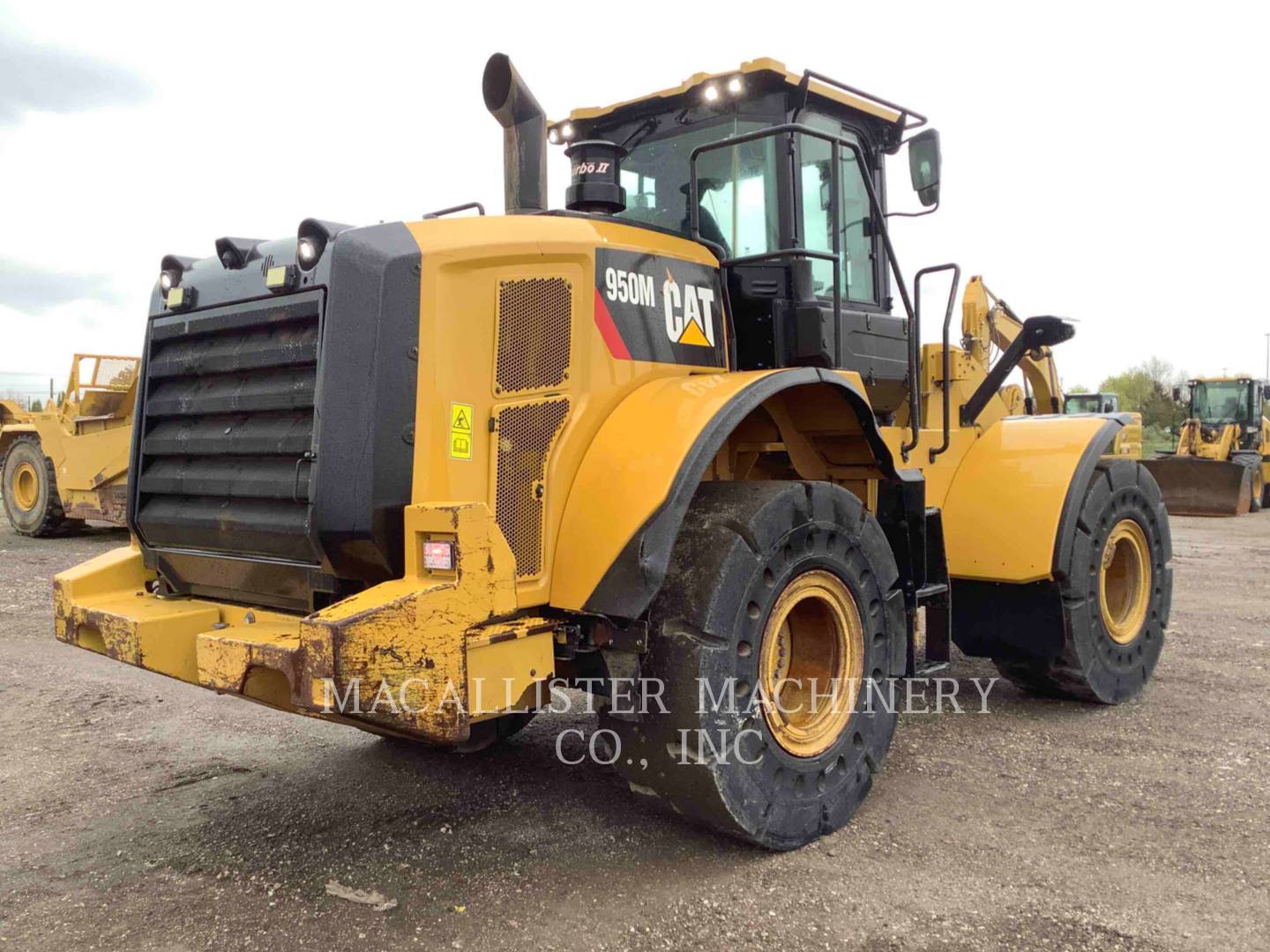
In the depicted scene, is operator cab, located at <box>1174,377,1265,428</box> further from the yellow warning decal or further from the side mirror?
the yellow warning decal

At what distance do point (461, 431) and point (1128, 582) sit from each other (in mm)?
4321

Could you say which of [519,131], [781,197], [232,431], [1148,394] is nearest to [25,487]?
[232,431]

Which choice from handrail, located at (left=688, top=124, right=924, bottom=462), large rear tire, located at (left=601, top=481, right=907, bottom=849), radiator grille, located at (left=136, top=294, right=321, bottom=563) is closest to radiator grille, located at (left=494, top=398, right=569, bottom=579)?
large rear tire, located at (left=601, top=481, right=907, bottom=849)

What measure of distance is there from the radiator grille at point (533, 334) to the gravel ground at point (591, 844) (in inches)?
64.2

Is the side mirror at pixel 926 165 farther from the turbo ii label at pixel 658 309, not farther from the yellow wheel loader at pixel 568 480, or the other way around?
the turbo ii label at pixel 658 309

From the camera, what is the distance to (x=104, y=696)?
19.7ft

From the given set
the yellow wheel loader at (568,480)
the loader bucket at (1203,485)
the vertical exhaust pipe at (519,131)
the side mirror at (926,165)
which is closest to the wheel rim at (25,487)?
the yellow wheel loader at (568,480)

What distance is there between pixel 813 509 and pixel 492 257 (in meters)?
1.41

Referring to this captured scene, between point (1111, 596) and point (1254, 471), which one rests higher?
point (1254, 471)

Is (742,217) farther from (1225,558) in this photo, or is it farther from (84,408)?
(84,408)

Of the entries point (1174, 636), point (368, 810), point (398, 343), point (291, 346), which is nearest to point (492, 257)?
point (398, 343)

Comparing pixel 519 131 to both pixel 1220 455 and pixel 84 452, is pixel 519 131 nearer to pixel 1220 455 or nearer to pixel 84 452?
pixel 84 452

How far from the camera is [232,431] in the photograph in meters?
3.66

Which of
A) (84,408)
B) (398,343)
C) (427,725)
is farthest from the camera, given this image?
(84,408)
